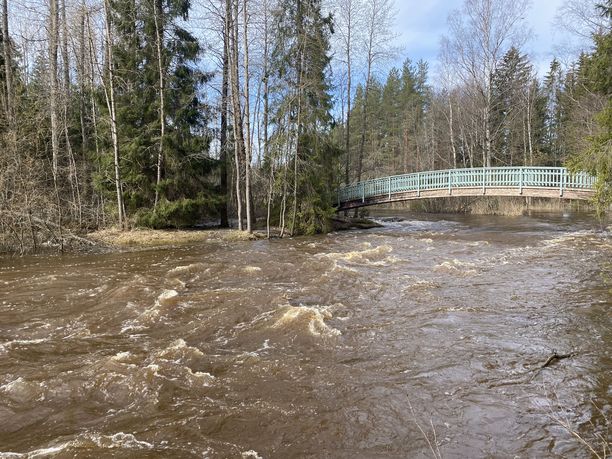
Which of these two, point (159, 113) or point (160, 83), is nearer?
point (160, 83)

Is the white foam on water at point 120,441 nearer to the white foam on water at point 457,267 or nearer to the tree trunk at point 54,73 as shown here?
the white foam on water at point 457,267

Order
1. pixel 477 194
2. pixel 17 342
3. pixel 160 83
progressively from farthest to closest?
pixel 477 194 → pixel 160 83 → pixel 17 342

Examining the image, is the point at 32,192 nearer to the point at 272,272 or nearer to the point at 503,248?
the point at 272,272

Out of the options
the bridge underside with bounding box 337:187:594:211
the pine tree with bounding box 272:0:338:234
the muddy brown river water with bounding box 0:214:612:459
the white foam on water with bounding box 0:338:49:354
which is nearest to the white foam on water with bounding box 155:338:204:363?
the muddy brown river water with bounding box 0:214:612:459

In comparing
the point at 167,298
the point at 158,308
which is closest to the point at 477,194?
the point at 167,298

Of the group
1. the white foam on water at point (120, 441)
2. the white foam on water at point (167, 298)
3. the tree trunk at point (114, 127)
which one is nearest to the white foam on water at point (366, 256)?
the white foam on water at point (167, 298)

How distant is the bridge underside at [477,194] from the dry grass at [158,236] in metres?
7.57

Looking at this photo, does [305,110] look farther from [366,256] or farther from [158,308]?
[158,308]

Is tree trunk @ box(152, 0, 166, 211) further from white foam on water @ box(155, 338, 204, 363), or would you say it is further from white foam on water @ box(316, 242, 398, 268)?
white foam on water @ box(155, 338, 204, 363)

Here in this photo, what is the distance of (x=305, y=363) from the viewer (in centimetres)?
533

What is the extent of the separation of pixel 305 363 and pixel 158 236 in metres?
12.9

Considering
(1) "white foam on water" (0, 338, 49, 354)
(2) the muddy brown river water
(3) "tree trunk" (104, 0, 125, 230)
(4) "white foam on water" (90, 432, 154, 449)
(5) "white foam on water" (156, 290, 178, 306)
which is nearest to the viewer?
(4) "white foam on water" (90, 432, 154, 449)

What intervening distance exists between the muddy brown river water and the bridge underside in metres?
7.92

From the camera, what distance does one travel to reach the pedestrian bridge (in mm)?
17867
